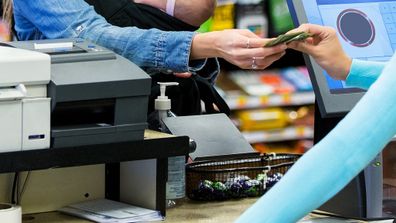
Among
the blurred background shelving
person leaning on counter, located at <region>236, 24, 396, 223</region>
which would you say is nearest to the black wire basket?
person leaning on counter, located at <region>236, 24, 396, 223</region>

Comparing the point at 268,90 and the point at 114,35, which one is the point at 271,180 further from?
the point at 268,90

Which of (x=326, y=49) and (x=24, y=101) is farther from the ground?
(x=326, y=49)

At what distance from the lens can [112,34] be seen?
7.81 ft

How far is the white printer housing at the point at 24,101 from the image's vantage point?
1.92m

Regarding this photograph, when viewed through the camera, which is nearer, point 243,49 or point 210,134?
point 243,49

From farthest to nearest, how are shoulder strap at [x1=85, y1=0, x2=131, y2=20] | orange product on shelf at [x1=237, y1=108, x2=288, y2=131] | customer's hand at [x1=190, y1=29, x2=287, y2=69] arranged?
orange product on shelf at [x1=237, y1=108, x2=288, y2=131] < shoulder strap at [x1=85, y1=0, x2=131, y2=20] < customer's hand at [x1=190, y1=29, x2=287, y2=69]

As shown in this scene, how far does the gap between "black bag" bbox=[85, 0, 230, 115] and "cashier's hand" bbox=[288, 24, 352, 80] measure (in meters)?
0.67

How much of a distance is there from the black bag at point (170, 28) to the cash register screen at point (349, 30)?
663 millimetres

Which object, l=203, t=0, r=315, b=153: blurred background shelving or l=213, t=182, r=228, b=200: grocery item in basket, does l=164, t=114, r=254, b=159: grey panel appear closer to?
l=213, t=182, r=228, b=200: grocery item in basket

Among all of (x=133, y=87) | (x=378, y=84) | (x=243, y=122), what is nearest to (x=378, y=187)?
(x=133, y=87)

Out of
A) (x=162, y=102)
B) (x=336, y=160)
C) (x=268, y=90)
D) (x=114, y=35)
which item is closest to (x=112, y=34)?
(x=114, y=35)

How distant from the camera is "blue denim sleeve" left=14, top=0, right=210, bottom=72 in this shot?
2.35 m

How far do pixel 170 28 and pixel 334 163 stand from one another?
70.8 inches

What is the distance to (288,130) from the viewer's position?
4.95 meters
